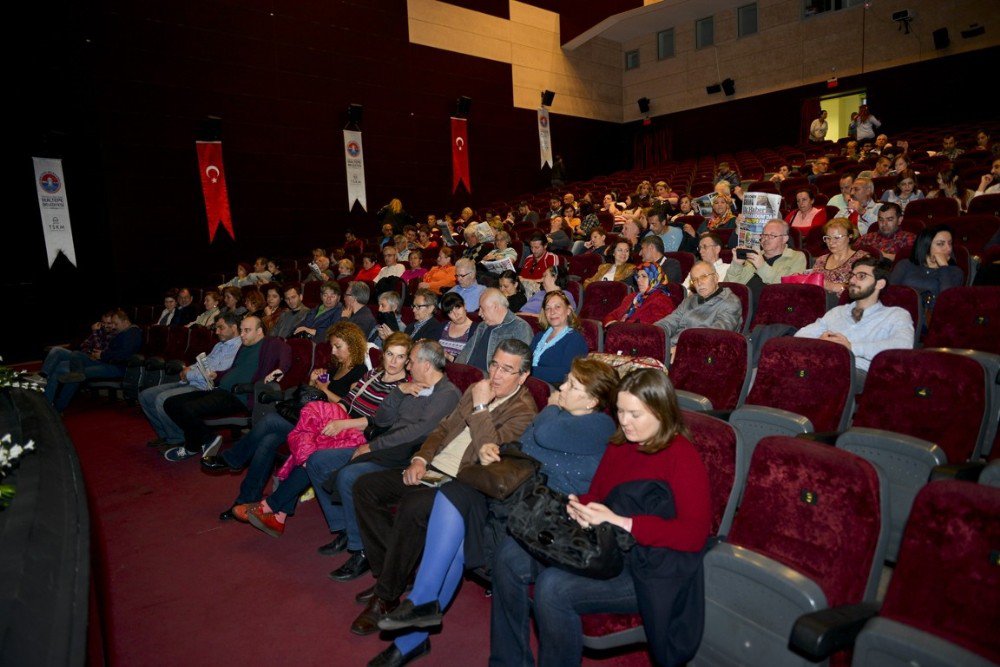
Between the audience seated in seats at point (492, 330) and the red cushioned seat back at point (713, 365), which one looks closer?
the red cushioned seat back at point (713, 365)

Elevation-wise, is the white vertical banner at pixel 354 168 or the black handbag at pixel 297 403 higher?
the white vertical banner at pixel 354 168

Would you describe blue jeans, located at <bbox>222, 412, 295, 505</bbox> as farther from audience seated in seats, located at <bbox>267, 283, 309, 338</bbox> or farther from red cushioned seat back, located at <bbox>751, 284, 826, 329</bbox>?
red cushioned seat back, located at <bbox>751, 284, 826, 329</bbox>

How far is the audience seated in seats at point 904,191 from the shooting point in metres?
4.97

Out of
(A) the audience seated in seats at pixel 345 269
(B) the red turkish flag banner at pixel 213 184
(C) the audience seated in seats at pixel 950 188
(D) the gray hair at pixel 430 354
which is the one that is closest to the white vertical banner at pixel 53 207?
(B) the red turkish flag banner at pixel 213 184

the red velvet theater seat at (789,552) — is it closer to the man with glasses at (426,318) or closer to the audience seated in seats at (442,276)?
the man with glasses at (426,318)

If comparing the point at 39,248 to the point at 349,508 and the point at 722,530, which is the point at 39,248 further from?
the point at 722,530

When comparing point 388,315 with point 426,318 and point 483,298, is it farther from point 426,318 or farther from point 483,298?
point 483,298

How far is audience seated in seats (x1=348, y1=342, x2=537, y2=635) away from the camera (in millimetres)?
2016

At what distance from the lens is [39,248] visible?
7613mm

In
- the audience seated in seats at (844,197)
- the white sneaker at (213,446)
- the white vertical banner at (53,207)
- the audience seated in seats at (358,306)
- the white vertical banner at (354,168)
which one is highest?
the white vertical banner at (354,168)

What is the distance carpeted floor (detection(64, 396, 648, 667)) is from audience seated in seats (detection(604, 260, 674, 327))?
1880mm

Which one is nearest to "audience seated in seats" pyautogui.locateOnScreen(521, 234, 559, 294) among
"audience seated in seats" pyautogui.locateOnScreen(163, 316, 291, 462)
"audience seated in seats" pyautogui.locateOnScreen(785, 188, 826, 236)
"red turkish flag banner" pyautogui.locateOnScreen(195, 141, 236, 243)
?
"audience seated in seats" pyautogui.locateOnScreen(163, 316, 291, 462)

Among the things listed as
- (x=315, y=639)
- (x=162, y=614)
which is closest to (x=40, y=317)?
(x=162, y=614)

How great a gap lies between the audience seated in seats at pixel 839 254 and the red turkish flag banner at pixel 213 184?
8213 millimetres
